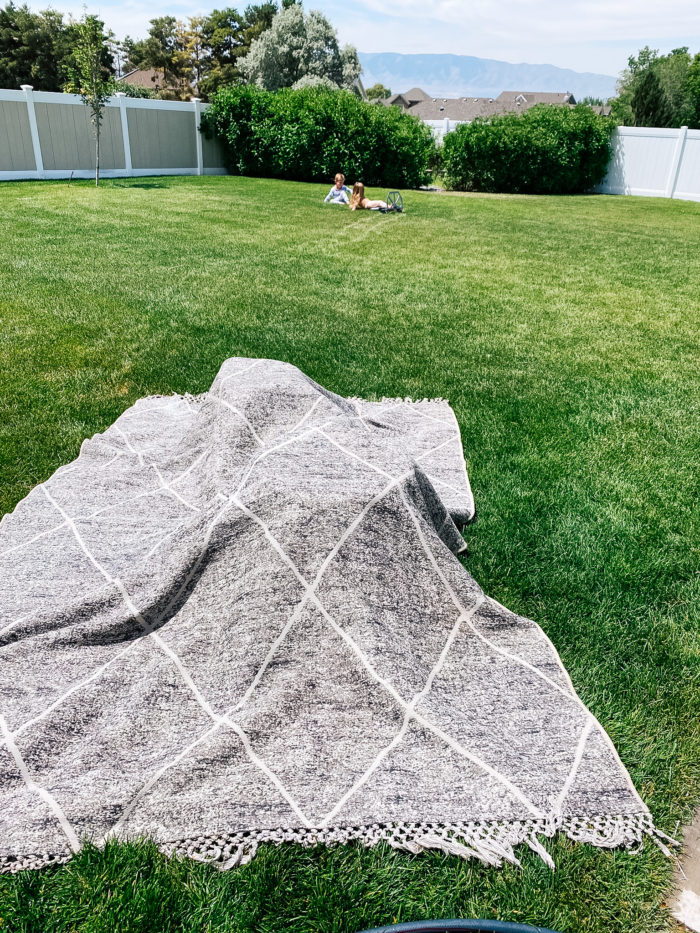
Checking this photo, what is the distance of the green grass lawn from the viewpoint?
5.49ft

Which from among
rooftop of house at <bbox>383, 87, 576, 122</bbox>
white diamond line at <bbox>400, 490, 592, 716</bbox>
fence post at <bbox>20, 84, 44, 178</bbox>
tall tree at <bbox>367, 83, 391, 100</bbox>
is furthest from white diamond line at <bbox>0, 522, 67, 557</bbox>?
tall tree at <bbox>367, 83, 391, 100</bbox>

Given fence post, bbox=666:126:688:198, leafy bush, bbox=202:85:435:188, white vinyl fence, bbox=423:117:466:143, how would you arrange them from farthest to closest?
1. white vinyl fence, bbox=423:117:466:143
2. fence post, bbox=666:126:688:198
3. leafy bush, bbox=202:85:435:188

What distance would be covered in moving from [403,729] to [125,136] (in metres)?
18.7

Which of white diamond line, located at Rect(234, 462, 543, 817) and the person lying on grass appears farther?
the person lying on grass

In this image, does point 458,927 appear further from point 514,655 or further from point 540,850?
point 514,655

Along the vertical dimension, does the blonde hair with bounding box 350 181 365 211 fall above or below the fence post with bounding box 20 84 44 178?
below

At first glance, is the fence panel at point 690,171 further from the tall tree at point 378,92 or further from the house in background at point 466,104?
the tall tree at point 378,92

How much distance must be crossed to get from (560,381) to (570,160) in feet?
53.3

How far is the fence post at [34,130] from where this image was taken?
1527cm

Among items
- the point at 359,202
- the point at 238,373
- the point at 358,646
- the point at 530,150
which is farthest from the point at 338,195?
the point at 358,646

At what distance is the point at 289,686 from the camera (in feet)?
6.88

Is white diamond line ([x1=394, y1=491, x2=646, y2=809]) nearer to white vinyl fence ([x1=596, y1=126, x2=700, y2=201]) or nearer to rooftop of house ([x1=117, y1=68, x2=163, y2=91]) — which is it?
white vinyl fence ([x1=596, y1=126, x2=700, y2=201])

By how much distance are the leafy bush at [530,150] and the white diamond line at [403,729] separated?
18433 millimetres

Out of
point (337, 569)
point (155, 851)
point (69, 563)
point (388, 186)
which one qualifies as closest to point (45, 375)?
point (69, 563)
